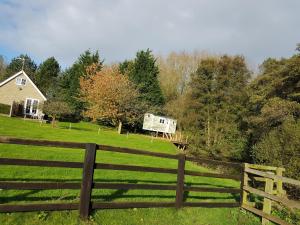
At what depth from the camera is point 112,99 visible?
1889 inches

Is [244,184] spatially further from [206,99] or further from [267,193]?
[206,99]

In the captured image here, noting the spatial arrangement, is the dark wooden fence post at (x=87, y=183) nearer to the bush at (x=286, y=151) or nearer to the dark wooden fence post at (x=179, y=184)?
the dark wooden fence post at (x=179, y=184)

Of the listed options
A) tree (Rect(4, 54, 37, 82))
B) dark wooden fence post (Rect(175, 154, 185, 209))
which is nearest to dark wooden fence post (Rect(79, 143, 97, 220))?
dark wooden fence post (Rect(175, 154, 185, 209))

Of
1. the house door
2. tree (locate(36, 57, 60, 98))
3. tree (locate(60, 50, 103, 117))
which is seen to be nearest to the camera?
the house door

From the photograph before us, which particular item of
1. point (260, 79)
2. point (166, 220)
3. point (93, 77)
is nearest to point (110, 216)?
point (166, 220)

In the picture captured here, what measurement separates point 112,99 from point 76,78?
45.6 ft

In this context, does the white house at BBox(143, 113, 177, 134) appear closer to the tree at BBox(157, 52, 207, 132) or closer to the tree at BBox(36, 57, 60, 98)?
the tree at BBox(157, 52, 207, 132)

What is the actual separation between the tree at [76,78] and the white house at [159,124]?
1115 centimetres

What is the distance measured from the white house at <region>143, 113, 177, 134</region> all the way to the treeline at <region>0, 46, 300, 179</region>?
1144 mm

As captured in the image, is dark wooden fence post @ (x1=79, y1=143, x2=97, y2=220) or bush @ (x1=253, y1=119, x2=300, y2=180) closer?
dark wooden fence post @ (x1=79, y1=143, x2=97, y2=220)

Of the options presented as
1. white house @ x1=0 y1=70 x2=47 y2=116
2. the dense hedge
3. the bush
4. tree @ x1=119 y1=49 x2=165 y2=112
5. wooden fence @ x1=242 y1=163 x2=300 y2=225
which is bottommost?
wooden fence @ x1=242 y1=163 x2=300 y2=225

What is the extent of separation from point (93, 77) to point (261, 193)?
46.1 meters

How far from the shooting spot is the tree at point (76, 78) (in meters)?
56.7

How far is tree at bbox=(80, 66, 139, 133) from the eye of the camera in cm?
4809
